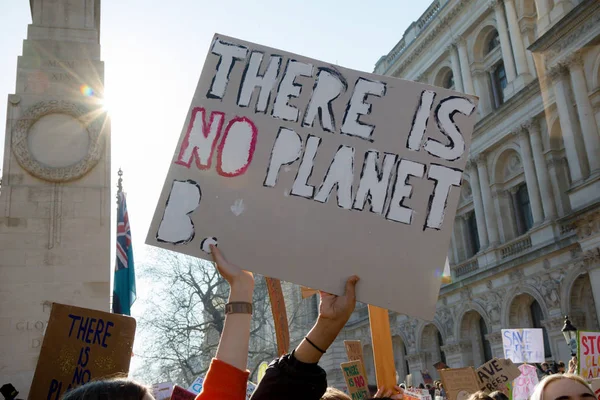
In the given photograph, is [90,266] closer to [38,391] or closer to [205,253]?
[38,391]

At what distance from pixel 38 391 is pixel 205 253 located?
1.26 meters

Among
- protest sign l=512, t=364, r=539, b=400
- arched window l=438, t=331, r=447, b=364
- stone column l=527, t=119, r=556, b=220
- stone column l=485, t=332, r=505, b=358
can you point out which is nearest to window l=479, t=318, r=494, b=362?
stone column l=485, t=332, r=505, b=358

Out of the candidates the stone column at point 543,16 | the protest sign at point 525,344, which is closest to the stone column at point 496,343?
the protest sign at point 525,344

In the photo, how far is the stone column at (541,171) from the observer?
78.0 ft

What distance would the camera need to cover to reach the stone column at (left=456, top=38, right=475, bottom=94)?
2902cm

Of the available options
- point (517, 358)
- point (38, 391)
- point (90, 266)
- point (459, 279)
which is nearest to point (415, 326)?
point (459, 279)

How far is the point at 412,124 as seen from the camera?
294cm

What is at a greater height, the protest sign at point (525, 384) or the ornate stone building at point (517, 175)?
the ornate stone building at point (517, 175)

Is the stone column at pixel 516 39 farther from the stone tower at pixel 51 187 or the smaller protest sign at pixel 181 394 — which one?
the smaller protest sign at pixel 181 394

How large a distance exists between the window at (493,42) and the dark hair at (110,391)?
29101 millimetres

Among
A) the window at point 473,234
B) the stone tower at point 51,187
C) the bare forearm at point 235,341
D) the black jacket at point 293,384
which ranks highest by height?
the window at point 473,234

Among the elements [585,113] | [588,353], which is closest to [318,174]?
[588,353]

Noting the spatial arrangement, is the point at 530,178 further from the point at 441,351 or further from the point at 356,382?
the point at 356,382

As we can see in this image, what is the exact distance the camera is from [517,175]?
26.6m
